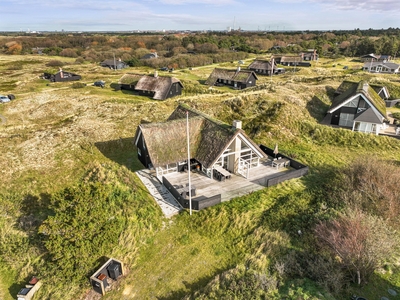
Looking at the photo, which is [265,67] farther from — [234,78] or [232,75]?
[234,78]

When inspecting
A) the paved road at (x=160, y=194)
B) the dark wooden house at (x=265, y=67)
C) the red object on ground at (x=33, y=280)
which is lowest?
the red object on ground at (x=33, y=280)

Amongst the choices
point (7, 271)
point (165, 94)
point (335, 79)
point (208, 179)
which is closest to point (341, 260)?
point (208, 179)

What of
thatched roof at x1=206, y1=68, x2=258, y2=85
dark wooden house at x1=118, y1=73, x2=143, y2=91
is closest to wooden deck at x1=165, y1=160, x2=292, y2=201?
dark wooden house at x1=118, y1=73, x2=143, y2=91

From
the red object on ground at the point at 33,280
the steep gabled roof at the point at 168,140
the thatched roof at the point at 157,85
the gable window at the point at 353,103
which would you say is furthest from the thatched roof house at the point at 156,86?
the red object on ground at the point at 33,280

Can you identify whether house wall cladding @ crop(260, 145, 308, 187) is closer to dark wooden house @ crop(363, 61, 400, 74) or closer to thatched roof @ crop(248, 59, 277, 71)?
thatched roof @ crop(248, 59, 277, 71)

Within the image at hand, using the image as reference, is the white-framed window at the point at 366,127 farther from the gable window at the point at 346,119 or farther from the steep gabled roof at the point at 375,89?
the steep gabled roof at the point at 375,89

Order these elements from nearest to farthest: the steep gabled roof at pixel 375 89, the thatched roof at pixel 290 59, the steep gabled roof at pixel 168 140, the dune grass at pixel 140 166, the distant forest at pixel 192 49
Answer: the dune grass at pixel 140 166 < the steep gabled roof at pixel 168 140 < the steep gabled roof at pixel 375 89 < the thatched roof at pixel 290 59 < the distant forest at pixel 192 49

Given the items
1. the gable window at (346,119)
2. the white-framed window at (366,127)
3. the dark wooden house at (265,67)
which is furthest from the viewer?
the dark wooden house at (265,67)
